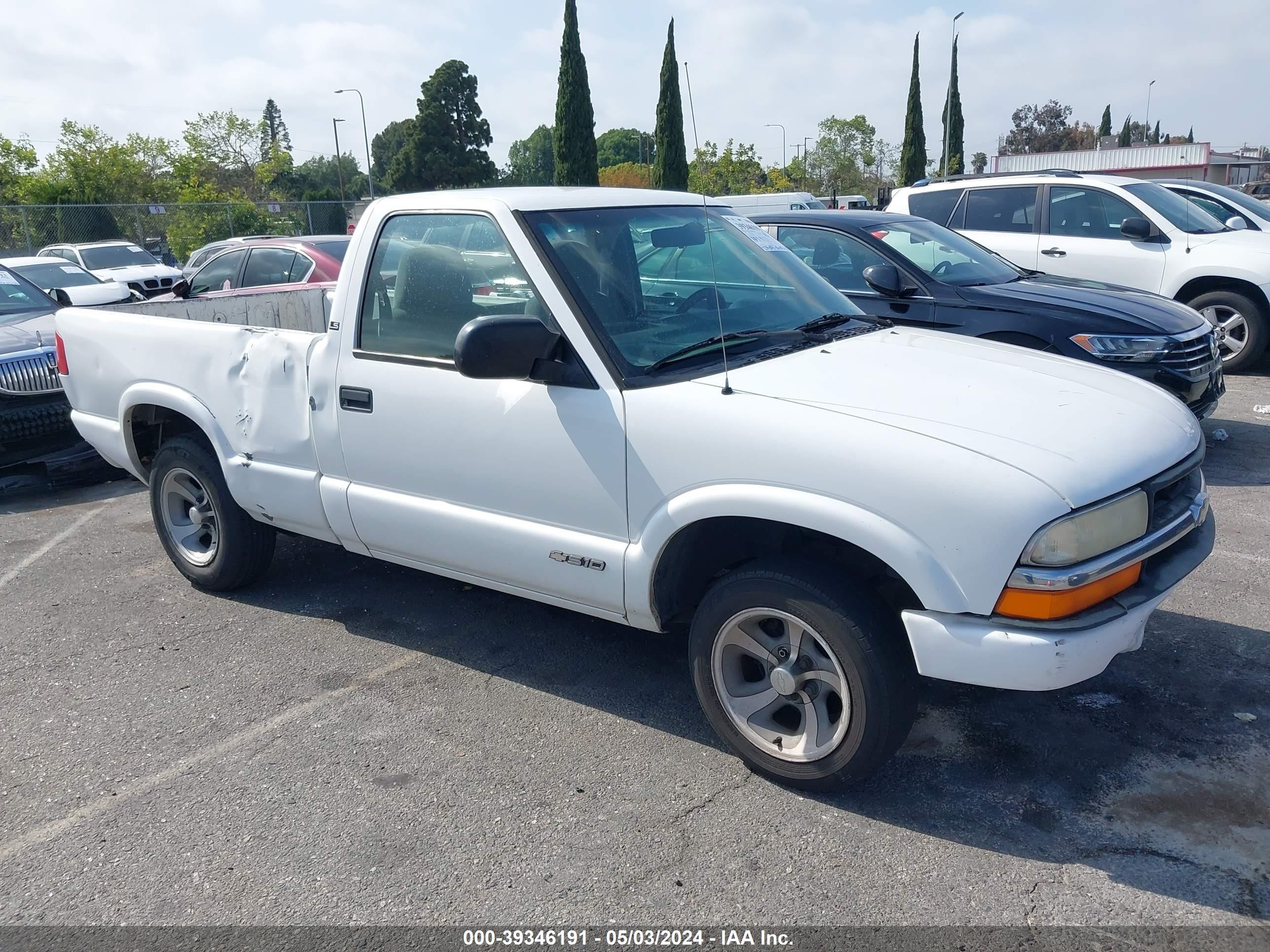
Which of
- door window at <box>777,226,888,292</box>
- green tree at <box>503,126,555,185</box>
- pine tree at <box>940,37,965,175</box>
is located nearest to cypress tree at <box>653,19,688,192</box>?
door window at <box>777,226,888,292</box>

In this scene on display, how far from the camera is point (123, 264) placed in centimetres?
2116

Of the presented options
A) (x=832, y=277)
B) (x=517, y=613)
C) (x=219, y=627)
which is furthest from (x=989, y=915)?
(x=832, y=277)

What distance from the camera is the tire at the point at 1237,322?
9688mm

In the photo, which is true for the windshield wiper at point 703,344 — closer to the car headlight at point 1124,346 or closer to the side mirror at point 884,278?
the side mirror at point 884,278

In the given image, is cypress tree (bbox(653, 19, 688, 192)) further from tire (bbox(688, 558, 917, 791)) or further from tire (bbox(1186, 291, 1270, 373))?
tire (bbox(688, 558, 917, 791))

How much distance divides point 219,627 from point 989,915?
12.1 ft

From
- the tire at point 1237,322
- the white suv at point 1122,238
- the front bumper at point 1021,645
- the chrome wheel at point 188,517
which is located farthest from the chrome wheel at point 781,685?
the tire at point 1237,322

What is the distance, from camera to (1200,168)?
4459cm

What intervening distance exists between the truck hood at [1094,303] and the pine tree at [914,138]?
1532 inches

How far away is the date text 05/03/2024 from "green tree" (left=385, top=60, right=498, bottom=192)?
66371 mm

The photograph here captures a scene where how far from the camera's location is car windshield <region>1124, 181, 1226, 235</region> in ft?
32.6

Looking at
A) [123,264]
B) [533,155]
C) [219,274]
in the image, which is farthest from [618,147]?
[219,274]

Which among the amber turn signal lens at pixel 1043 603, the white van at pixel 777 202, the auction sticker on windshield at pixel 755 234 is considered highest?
the white van at pixel 777 202

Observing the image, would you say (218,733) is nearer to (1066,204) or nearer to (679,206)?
(679,206)
